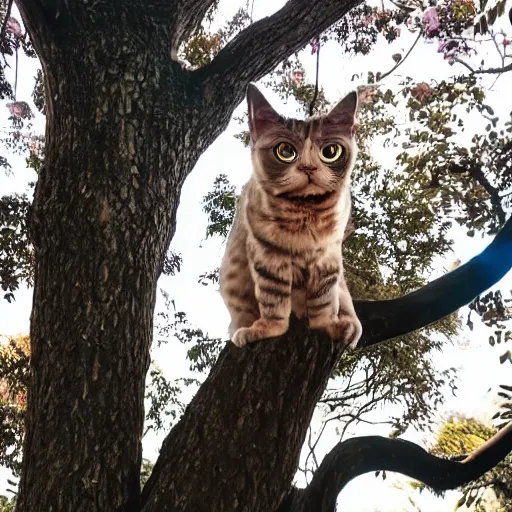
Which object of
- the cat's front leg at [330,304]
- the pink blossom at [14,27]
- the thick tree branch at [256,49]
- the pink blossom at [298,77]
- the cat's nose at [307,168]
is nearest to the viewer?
the cat's nose at [307,168]

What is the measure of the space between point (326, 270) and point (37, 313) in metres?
0.99

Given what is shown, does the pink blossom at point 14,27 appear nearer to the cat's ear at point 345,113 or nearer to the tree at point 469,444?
the cat's ear at point 345,113

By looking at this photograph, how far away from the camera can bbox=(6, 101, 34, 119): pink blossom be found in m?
3.83

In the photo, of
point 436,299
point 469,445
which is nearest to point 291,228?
point 436,299

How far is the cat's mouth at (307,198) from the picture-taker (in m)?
1.23

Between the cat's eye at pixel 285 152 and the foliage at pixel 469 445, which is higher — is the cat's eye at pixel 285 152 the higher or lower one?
the higher one

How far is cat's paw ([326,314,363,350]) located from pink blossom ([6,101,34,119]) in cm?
318

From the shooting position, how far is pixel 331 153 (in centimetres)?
121

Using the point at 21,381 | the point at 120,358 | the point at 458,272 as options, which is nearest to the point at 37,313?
the point at 120,358

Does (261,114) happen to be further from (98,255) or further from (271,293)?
(98,255)

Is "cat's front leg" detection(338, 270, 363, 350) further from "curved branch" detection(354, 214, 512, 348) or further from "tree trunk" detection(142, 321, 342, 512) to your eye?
"curved branch" detection(354, 214, 512, 348)

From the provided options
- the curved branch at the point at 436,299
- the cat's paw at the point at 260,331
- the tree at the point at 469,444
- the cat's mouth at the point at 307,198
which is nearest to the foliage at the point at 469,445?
the tree at the point at 469,444

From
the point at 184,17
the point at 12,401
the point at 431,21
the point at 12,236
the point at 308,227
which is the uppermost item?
the point at 431,21

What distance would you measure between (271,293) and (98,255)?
2.18 ft
